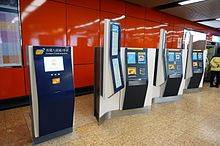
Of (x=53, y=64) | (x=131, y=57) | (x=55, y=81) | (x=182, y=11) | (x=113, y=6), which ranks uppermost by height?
(x=182, y=11)

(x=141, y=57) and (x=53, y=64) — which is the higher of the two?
(x=141, y=57)

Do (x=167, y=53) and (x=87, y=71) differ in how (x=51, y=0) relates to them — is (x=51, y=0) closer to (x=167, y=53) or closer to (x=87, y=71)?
(x=87, y=71)

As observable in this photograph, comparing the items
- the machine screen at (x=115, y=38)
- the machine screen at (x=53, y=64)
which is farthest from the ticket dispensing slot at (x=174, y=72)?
the machine screen at (x=53, y=64)

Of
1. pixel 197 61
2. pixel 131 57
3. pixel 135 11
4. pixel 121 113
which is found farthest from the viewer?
pixel 135 11

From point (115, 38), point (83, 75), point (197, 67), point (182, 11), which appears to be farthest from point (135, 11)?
point (115, 38)

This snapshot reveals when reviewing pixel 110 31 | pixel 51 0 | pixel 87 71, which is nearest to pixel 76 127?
pixel 110 31

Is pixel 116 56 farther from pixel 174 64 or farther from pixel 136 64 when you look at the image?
pixel 174 64

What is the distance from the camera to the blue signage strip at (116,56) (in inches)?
93.9

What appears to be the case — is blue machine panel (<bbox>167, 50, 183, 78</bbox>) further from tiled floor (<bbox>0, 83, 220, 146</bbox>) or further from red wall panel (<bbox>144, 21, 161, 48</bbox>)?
red wall panel (<bbox>144, 21, 161, 48</bbox>)

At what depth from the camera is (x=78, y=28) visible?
4258 millimetres

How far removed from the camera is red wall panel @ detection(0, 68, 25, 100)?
130 inches

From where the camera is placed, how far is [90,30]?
14.8 ft

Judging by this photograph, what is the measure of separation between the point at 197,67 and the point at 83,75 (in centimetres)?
372

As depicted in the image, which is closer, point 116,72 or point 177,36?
point 116,72
